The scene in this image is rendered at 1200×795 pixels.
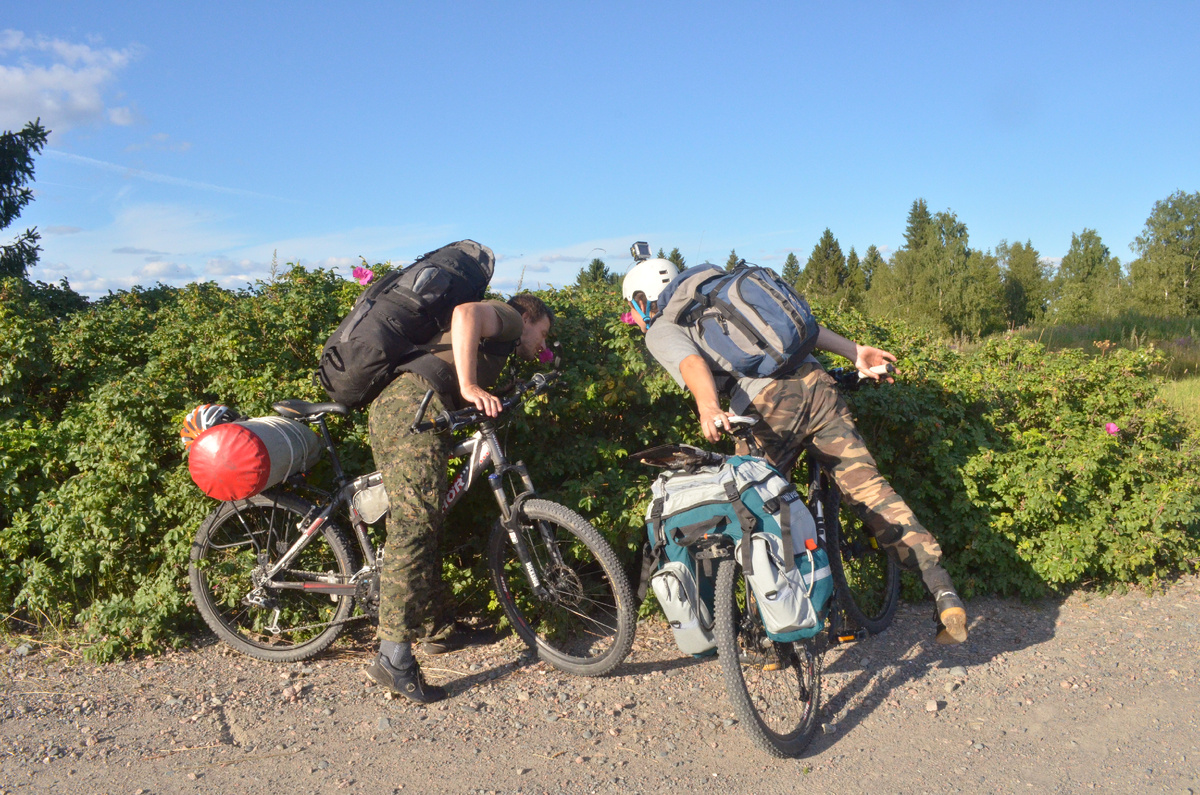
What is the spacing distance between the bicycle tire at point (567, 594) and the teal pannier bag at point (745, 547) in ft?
1.63

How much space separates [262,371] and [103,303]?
2557mm

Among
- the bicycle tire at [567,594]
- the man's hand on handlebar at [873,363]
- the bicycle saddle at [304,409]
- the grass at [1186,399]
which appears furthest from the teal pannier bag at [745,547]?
the grass at [1186,399]

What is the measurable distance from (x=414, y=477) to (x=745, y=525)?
146 centimetres

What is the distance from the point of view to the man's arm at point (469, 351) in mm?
3404

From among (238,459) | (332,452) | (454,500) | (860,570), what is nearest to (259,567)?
(332,452)

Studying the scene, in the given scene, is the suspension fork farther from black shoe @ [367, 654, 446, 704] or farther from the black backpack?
black shoe @ [367, 654, 446, 704]

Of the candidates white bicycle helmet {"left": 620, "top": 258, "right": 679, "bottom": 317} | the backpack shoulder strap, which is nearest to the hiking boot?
the backpack shoulder strap

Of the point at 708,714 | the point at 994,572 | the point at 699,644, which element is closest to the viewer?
the point at 699,644

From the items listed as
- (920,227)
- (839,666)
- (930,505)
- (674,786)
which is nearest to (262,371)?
(674,786)

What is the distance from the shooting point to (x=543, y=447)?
442 centimetres

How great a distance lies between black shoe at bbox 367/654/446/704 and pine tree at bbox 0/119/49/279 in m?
12.5

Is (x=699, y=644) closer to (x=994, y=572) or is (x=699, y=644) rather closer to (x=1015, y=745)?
(x=1015, y=745)

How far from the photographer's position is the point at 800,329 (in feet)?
11.7

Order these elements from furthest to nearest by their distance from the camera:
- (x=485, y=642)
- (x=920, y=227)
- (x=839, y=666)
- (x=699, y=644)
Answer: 1. (x=920, y=227)
2. (x=485, y=642)
3. (x=839, y=666)
4. (x=699, y=644)
